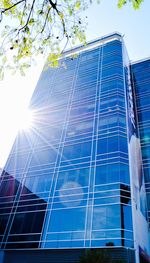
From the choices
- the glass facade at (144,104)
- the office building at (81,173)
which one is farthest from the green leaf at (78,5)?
the glass facade at (144,104)

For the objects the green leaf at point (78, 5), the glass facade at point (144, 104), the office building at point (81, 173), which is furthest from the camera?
the glass facade at point (144, 104)

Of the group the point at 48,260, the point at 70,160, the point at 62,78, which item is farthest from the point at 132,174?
the point at 62,78

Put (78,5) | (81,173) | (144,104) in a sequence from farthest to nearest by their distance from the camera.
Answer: (144,104), (81,173), (78,5)

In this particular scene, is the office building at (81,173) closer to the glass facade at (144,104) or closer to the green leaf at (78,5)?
the glass facade at (144,104)

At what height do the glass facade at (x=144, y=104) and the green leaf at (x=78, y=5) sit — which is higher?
the glass facade at (x=144, y=104)

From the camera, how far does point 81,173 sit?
22.2 m

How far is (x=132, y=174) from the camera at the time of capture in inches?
820

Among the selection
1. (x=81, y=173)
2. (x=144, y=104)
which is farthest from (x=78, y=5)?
(x=144, y=104)

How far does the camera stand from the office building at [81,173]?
17.8m

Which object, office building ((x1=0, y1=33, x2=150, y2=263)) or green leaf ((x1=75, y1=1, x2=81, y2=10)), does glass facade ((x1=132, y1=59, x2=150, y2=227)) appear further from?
green leaf ((x1=75, y1=1, x2=81, y2=10))

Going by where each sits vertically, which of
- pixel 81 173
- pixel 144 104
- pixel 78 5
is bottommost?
pixel 78 5

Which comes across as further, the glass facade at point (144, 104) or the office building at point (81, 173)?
the glass facade at point (144, 104)

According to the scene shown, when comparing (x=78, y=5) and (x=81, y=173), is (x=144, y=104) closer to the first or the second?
(x=81, y=173)

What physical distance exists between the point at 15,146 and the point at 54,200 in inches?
521
